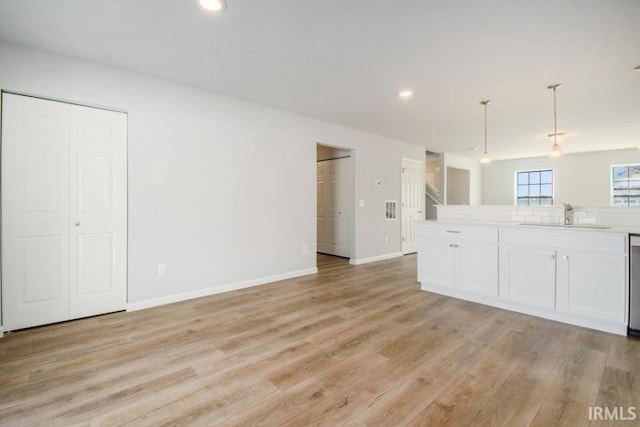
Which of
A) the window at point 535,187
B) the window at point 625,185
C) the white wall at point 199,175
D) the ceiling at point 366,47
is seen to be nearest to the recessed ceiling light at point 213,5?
the ceiling at point 366,47

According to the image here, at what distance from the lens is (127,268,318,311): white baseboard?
335 cm

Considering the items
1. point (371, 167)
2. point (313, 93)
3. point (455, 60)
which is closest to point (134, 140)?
point (313, 93)

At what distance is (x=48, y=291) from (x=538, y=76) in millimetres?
5512

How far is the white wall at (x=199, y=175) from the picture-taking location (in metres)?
3.08

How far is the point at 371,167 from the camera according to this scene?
609cm

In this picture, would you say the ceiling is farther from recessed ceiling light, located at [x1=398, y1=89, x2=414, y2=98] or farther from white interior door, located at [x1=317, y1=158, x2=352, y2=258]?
white interior door, located at [x1=317, y1=158, x2=352, y2=258]

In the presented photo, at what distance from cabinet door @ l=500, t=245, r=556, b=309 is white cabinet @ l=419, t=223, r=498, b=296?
0.11m

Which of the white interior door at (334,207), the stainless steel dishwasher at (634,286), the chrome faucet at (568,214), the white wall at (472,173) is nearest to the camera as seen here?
the stainless steel dishwasher at (634,286)

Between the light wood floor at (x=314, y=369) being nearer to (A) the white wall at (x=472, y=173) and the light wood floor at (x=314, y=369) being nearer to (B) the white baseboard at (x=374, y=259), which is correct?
(B) the white baseboard at (x=374, y=259)

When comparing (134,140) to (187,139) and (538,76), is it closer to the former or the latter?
(187,139)

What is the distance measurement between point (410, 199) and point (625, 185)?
634 cm

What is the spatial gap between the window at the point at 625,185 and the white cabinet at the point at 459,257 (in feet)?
26.1

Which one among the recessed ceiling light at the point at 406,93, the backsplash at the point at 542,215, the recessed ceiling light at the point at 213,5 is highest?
the recessed ceiling light at the point at 406,93

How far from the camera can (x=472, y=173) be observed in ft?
32.8
